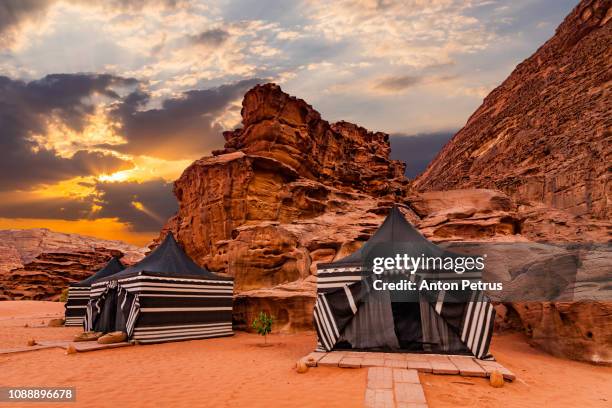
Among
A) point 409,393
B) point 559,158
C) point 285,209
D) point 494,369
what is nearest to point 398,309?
point 494,369

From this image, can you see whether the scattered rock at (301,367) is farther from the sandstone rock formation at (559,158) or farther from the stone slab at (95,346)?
the sandstone rock formation at (559,158)

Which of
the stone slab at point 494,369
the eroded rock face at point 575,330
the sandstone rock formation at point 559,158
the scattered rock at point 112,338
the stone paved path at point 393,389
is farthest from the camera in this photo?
the scattered rock at point 112,338

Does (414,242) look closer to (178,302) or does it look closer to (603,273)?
(603,273)

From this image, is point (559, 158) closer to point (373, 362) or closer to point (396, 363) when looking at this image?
point (396, 363)

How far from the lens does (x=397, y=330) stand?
952 cm

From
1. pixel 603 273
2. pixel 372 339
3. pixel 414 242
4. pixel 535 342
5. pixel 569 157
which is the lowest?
pixel 535 342

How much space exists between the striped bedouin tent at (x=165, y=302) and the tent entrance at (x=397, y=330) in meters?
7.07

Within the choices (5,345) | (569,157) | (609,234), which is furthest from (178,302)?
(569,157)

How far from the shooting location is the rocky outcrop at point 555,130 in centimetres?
3743

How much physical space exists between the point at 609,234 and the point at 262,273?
22375 millimetres

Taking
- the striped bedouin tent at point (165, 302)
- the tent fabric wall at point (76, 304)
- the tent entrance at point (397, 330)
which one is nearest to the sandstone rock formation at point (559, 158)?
the tent entrance at point (397, 330)

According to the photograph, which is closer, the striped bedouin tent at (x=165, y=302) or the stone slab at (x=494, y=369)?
the stone slab at (x=494, y=369)

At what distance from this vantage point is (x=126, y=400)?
19.1 feet

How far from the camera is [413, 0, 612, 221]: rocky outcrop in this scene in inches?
1474
